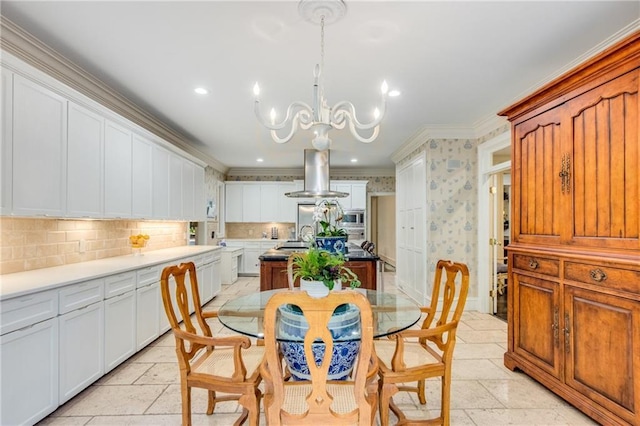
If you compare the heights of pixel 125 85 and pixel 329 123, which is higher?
pixel 125 85

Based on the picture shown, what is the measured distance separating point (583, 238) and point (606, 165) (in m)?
0.50

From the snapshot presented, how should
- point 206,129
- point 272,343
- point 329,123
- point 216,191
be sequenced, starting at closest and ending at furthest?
point 272,343 < point 329,123 < point 206,129 < point 216,191

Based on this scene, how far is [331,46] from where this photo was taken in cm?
259

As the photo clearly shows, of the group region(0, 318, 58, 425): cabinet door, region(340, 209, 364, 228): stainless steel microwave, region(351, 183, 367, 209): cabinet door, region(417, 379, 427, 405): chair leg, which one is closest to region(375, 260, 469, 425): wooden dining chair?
region(417, 379, 427, 405): chair leg

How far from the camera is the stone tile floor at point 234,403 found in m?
2.21

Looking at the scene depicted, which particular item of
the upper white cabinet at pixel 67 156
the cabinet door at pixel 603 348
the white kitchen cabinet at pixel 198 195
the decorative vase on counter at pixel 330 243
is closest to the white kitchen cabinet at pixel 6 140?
the upper white cabinet at pixel 67 156

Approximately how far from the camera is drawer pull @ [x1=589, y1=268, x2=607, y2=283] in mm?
2049

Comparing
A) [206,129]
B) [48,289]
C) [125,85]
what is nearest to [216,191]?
[206,129]

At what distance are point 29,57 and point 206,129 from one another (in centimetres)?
250

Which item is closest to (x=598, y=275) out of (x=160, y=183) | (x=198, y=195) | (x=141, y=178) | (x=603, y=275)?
(x=603, y=275)

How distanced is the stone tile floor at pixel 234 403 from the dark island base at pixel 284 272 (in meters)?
1.22

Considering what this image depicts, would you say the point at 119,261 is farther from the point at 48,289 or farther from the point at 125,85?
the point at 125,85

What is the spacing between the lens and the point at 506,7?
2.12 m

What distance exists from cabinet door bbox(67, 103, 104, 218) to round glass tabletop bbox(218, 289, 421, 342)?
1555 mm
